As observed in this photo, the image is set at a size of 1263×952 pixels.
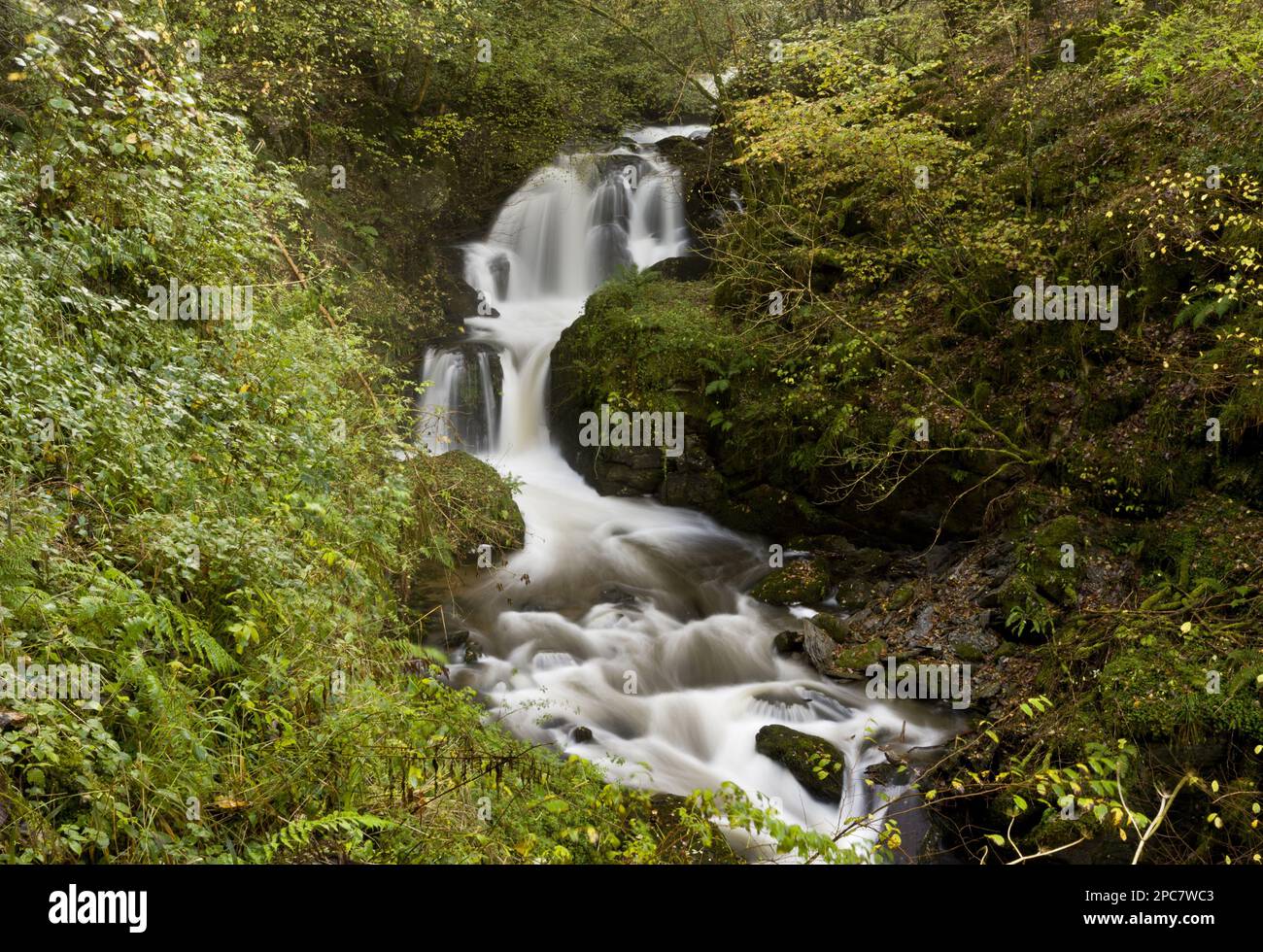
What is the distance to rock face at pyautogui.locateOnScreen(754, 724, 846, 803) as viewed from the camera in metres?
7.18

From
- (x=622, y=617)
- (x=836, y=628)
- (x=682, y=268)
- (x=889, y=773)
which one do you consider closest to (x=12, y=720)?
(x=889, y=773)

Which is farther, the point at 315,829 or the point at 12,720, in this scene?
the point at 315,829

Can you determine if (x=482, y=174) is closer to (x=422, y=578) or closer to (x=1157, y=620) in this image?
(x=422, y=578)

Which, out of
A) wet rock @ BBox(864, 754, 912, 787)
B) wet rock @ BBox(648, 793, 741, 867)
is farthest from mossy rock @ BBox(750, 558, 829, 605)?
wet rock @ BBox(648, 793, 741, 867)

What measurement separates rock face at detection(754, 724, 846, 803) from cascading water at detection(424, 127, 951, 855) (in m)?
0.08

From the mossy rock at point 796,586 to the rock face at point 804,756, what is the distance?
2531 mm

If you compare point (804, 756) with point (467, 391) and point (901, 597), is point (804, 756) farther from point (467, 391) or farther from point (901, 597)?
point (467, 391)

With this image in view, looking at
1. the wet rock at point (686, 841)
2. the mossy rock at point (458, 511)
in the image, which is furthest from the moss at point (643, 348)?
the wet rock at point (686, 841)

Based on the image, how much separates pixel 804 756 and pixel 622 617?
320cm

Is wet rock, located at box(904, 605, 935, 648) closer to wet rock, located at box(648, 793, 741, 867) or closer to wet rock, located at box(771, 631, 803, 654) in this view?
wet rock, located at box(771, 631, 803, 654)

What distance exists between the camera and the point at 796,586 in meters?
10.3
